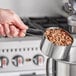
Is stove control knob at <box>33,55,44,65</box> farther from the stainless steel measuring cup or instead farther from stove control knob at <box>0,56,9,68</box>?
the stainless steel measuring cup

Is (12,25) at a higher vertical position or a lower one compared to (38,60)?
higher

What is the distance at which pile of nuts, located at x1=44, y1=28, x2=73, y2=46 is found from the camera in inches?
21.8

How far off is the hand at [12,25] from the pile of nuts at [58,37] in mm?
95

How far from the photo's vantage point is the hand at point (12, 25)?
678 millimetres

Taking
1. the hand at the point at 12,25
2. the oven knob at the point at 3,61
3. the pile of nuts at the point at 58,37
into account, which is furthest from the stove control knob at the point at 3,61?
the pile of nuts at the point at 58,37

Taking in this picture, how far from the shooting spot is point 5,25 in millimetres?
698

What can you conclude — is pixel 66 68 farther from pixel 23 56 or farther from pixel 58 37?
pixel 23 56

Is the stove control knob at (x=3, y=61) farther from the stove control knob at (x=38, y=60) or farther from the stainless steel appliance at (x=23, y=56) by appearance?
the stove control knob at (x=38, y=60)

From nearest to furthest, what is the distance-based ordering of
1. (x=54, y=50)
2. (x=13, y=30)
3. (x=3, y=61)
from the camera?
(x=54, y=50)
(x=13, y=30)
(x=3, y=61)

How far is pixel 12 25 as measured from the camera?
2.25ft

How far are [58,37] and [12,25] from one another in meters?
0.15

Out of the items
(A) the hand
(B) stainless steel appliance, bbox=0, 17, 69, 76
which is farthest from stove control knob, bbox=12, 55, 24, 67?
(A) the hand

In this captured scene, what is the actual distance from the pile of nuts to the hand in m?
0.09

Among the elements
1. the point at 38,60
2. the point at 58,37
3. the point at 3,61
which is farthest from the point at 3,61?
the point at 58,37
